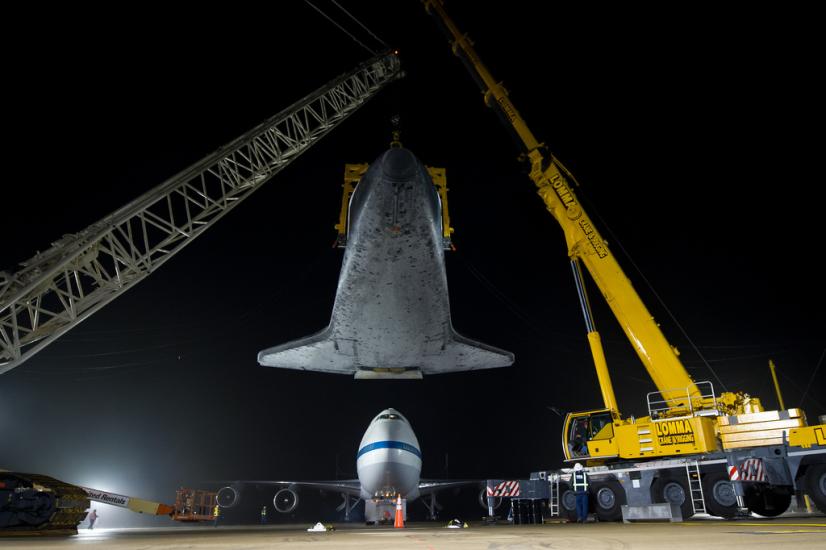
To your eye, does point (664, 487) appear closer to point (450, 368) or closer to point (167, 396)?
point (450, 368)

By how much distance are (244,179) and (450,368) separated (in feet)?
41.9

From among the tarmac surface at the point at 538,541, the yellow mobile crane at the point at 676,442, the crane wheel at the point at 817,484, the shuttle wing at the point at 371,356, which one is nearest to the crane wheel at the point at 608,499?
the yellow mobile crane at the point at 676,442

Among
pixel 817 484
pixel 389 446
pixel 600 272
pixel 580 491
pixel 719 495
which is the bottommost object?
pixel 580 491

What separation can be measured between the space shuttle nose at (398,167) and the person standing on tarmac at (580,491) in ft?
31.3

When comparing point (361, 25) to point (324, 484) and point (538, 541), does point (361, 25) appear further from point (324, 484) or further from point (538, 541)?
point (538, 541)

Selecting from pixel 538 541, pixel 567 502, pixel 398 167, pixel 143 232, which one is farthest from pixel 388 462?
pixel 398 167

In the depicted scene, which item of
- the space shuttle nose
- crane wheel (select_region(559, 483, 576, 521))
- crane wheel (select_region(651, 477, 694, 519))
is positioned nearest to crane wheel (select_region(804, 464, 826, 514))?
crane wheel (select_region(651, 477, 694, 519))

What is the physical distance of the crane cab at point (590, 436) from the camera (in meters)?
12.4

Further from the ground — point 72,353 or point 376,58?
point 376,58

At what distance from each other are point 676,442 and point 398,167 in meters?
9.64

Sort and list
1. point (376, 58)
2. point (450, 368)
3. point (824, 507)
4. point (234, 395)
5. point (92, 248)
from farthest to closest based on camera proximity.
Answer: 1. point (376, 58)
2. point (234, 395)
3. point (92, 248)
4. point (450, 368)
5. point (824, 507)

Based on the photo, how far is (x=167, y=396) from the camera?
23.6 meters

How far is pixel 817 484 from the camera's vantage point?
A: 30.8 feet

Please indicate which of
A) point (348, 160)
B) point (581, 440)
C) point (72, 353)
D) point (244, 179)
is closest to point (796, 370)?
point (581, 440)
